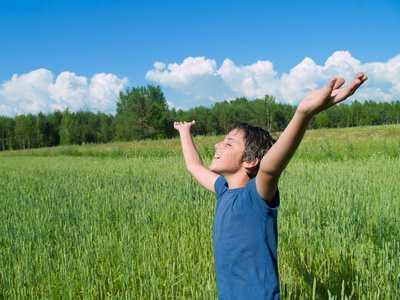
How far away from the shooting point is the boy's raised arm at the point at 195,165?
1.73 m

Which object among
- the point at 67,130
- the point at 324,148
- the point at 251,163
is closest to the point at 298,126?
the point at 251,163

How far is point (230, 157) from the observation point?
133 centimetres

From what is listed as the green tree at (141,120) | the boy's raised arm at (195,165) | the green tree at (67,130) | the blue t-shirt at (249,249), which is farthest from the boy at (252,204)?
the green tree at (67,130)

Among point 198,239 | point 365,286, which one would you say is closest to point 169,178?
point 198,239

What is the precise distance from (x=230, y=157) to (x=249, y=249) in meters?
0.44

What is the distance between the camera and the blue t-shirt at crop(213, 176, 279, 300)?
1.14 m

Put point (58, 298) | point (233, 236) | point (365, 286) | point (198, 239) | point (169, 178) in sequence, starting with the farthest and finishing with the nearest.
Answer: point (169, 178) < point (198, 239) < point (58, 298) < point (365, 286) < point (233, 236)

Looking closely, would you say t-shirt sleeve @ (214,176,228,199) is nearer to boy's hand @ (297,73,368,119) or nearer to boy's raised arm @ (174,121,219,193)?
boy's raised arm @ (174,121,219,193)

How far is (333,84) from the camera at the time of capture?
0.78 metres

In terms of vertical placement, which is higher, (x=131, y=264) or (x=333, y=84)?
(x=333, y=84)

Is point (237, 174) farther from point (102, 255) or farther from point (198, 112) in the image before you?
point (198, 112)

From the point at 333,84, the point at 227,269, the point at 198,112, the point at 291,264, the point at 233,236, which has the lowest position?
the point at 291,264

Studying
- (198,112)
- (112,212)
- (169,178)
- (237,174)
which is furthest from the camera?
(198,112)

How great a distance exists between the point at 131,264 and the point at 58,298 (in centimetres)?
54
